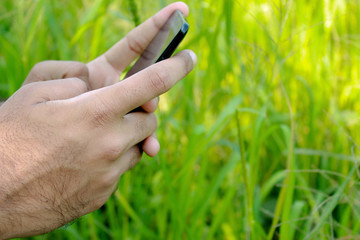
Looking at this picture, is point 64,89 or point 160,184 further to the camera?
point 160,184

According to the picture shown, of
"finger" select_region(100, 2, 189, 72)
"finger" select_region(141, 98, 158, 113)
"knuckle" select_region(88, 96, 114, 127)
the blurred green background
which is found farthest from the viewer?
the blurred green background

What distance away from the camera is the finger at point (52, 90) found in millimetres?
749

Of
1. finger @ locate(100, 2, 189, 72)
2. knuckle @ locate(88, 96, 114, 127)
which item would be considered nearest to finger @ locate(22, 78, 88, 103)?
knuckle @ locate(88, 96, 114, 127)

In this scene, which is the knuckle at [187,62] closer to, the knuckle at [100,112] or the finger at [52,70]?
the knuckle at [100,112]

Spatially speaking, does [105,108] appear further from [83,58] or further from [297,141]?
[297,141]

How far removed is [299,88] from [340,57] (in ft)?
0.66

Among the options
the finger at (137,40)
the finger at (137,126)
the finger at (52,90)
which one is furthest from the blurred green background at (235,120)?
the finger at (52,90)

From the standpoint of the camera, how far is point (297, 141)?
1353 mm

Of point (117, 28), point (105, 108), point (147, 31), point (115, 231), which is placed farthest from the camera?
point (117, 28)

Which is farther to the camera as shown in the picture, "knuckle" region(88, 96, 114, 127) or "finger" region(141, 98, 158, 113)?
"finger" region(141, 98, 158, 113)

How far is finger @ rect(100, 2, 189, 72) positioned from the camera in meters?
0.93

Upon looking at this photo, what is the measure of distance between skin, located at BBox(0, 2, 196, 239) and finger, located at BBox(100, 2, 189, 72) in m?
0.20

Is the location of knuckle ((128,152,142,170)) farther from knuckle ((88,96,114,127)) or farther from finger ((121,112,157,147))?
knuckle ((88,96,114,127))

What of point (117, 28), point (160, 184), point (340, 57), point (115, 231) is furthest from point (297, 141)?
point (117, 28)
